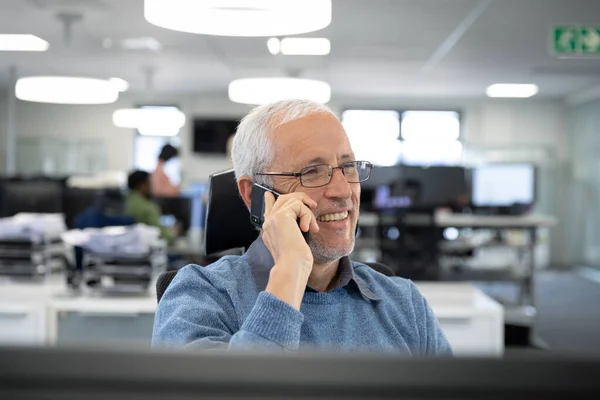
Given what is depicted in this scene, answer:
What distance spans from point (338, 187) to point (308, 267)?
263 mm

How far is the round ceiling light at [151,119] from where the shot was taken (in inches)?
406

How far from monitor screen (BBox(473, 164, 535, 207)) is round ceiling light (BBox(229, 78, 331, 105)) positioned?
6336 mm

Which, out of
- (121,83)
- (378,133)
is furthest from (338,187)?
(378,133)

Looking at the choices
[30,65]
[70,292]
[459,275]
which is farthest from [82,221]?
[30,65]

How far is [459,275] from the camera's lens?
9.12 meters

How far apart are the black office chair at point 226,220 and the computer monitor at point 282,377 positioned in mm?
1337

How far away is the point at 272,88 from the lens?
538cm

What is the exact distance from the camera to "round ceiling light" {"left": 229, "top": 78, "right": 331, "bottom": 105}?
17.3 feet

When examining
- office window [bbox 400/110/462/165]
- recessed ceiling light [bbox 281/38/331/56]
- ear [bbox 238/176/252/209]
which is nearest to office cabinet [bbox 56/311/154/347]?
ear [bbox 238/176/252/209]

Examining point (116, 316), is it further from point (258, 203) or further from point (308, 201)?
point (308, 201)

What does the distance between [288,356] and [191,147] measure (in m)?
12.8

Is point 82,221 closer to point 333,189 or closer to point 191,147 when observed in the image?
point 333,189

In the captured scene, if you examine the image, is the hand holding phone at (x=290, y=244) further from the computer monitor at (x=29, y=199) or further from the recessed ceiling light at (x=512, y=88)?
the recessed ceiling light at (x=512, y=88)

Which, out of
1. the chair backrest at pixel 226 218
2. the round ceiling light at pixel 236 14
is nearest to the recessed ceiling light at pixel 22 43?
the round ceiling light at pixel 236 14
